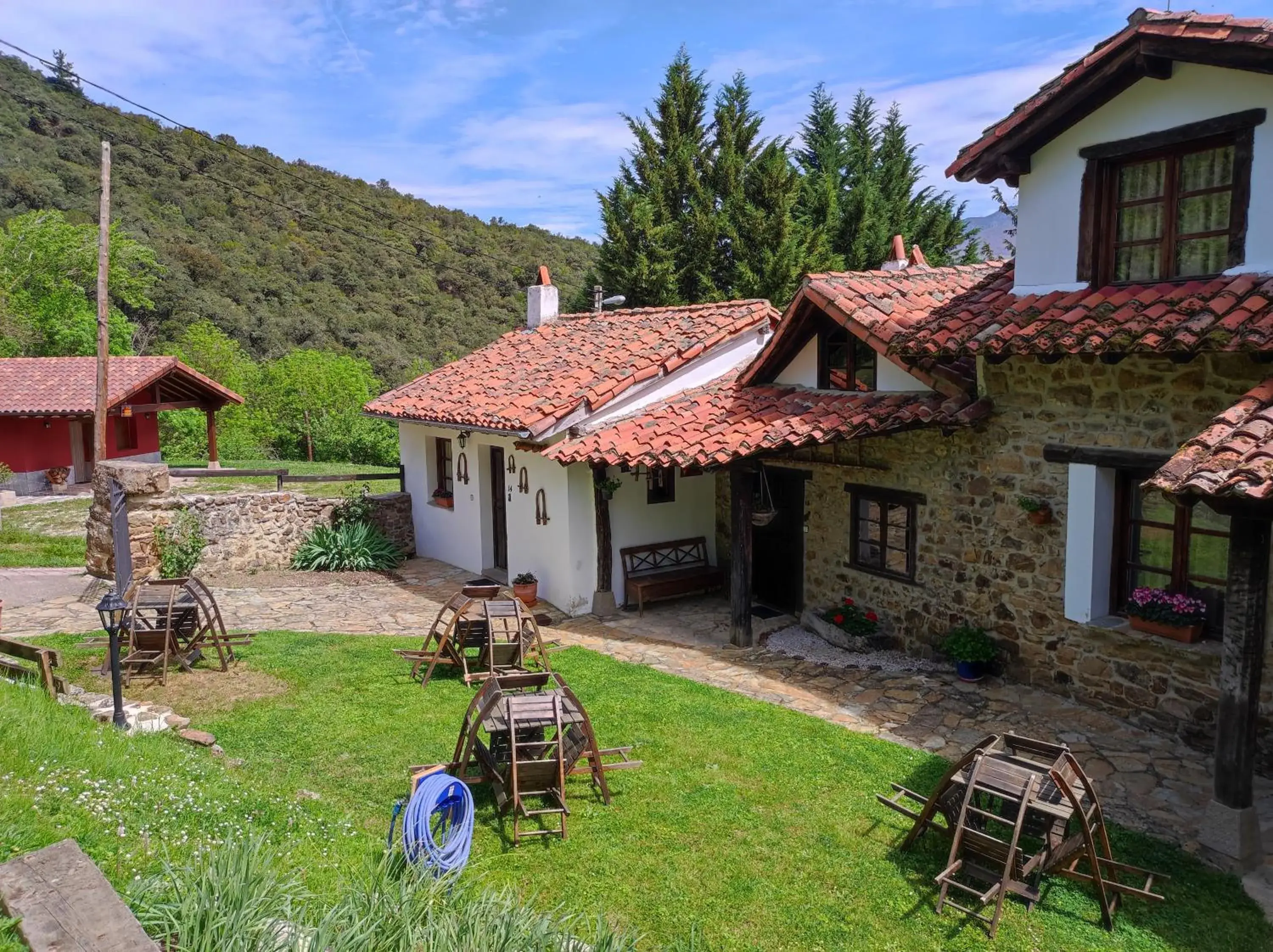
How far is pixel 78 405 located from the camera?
885 inches

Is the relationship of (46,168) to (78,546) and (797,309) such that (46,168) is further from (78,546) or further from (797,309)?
(797,309)

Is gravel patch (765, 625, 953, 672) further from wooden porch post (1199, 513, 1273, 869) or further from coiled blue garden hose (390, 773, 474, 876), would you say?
coiled blue garden hose (390, 773, 474, 876)

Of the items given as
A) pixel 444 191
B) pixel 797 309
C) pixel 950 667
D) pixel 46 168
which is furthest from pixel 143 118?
pixel 950 667

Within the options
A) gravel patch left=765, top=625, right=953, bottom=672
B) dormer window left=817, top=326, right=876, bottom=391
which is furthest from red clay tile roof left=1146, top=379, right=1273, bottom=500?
dormer window left=817, top=326, right=876, bottom=391

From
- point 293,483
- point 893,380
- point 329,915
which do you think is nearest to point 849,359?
point 893,380

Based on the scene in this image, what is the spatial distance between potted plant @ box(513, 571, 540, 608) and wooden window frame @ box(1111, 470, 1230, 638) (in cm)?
746

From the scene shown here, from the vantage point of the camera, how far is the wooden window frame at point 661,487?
12688 mm

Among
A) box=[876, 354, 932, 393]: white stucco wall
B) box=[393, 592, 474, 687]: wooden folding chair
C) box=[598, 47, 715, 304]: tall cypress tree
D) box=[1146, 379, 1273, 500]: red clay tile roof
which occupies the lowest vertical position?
box=[393, 592, 474, 687]: wooden folding chair

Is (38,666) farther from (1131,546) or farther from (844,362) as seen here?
(1131,546)

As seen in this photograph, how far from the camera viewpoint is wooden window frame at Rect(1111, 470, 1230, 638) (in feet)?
24.6

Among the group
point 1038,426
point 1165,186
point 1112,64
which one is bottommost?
point 1038,426

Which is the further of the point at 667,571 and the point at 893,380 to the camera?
the point at 667,571

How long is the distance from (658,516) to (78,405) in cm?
1807

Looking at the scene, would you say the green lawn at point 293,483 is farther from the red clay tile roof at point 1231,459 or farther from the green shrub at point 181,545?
the red clay tile roof at point 1231,459
